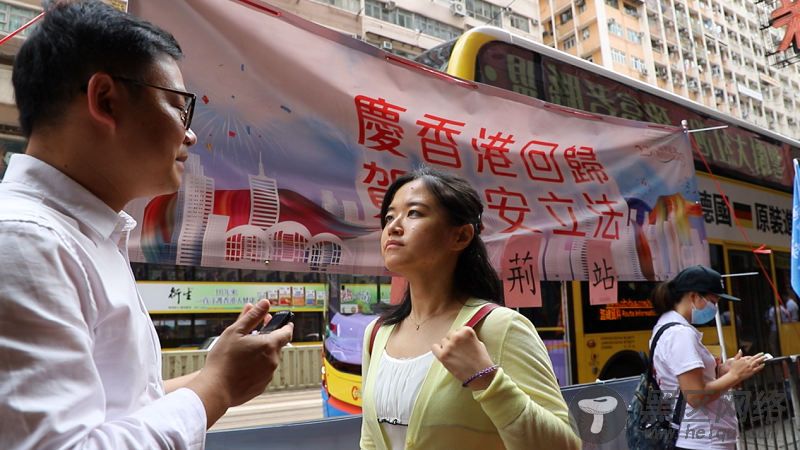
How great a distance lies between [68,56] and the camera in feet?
2.97

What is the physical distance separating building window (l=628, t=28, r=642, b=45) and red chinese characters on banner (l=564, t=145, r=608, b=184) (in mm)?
30653

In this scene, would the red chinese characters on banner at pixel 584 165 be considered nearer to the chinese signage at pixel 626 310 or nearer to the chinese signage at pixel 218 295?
the chinese signage at pixel 626 310

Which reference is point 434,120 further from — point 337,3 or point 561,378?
point 337,3

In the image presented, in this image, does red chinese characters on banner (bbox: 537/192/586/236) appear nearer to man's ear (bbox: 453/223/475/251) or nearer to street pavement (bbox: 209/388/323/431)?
man's ear (bbox: 453/223/475/251)

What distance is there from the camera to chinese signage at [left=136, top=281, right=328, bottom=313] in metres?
8.63

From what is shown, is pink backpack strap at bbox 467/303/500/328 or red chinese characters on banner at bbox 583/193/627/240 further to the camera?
red chinese characters on banner at bbox 583/193/627/240

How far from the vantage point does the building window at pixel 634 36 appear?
30.1m

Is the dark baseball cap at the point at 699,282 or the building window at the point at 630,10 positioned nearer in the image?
the dark baseball cap at the point at 699,282

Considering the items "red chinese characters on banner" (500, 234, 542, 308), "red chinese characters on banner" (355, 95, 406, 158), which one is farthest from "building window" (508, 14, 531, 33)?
"red chinese characters on banner" (355, 95, 406, 158)

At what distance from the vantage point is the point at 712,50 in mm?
37219

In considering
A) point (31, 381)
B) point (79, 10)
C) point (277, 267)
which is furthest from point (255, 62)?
point (31, 381)

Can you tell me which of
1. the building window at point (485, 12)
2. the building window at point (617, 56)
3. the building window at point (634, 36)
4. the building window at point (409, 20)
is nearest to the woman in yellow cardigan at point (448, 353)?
the building window at point (409, 20)

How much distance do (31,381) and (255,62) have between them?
5.84 feet

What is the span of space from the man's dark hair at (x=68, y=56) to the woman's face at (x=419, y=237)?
2.90 feet
